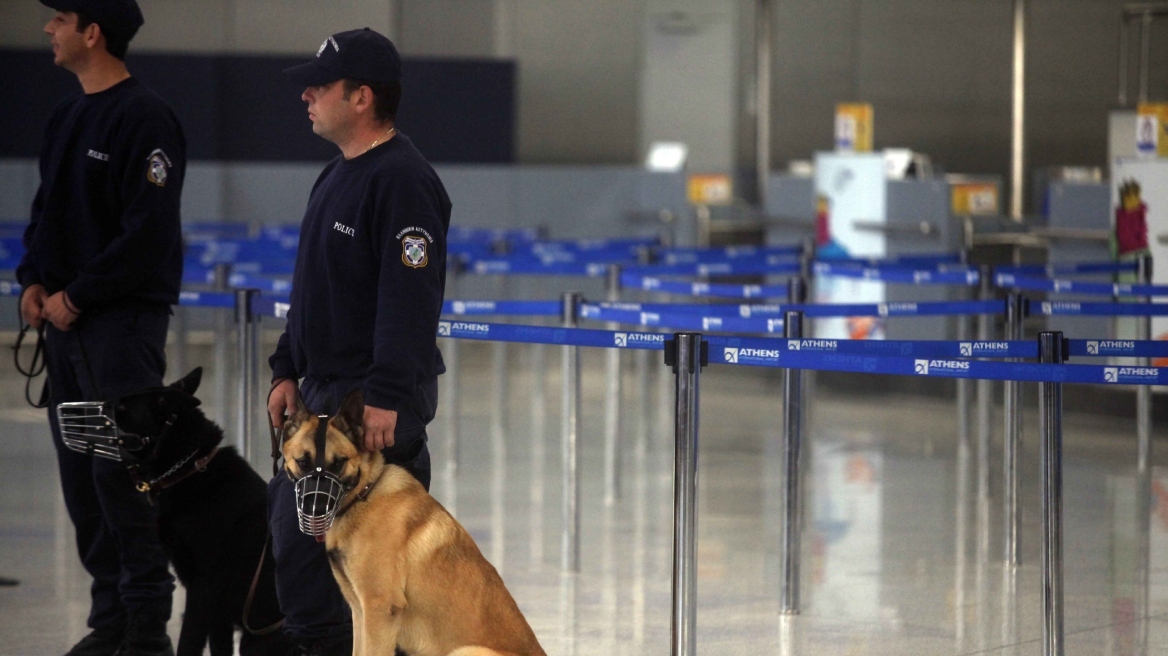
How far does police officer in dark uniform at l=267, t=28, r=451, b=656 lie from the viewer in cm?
347

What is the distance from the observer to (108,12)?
4484 millimetres

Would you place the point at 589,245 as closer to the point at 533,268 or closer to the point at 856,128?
the point at 533,268

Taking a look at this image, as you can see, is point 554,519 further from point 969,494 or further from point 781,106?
point 781,106

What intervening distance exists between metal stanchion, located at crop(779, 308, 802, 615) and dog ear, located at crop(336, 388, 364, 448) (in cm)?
242

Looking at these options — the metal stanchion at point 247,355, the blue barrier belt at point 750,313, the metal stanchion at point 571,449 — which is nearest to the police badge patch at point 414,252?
the metal stanchion at point 247,355

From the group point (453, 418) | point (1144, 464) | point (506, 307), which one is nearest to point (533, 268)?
point (453, 418)

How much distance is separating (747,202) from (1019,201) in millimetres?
4171

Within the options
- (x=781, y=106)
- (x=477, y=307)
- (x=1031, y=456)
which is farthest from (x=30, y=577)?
(x=781, y=106)

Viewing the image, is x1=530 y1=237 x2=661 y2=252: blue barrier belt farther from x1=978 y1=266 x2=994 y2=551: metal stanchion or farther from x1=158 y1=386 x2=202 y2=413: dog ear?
x1=158 y1=386 x2=202 y2=413: dog ear

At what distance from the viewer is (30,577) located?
5887 mm

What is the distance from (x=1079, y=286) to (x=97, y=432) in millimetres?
5083

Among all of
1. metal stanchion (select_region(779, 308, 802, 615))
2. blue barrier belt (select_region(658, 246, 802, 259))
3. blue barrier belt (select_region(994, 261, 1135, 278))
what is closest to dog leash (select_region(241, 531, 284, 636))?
metal stanchion (select_region(779, 308, 802, 615))

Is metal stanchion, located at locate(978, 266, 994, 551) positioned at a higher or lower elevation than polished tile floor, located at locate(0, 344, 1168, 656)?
higher

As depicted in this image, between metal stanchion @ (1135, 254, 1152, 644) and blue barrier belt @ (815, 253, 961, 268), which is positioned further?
blue barrier belt @ (815, 253, 961, 268)
